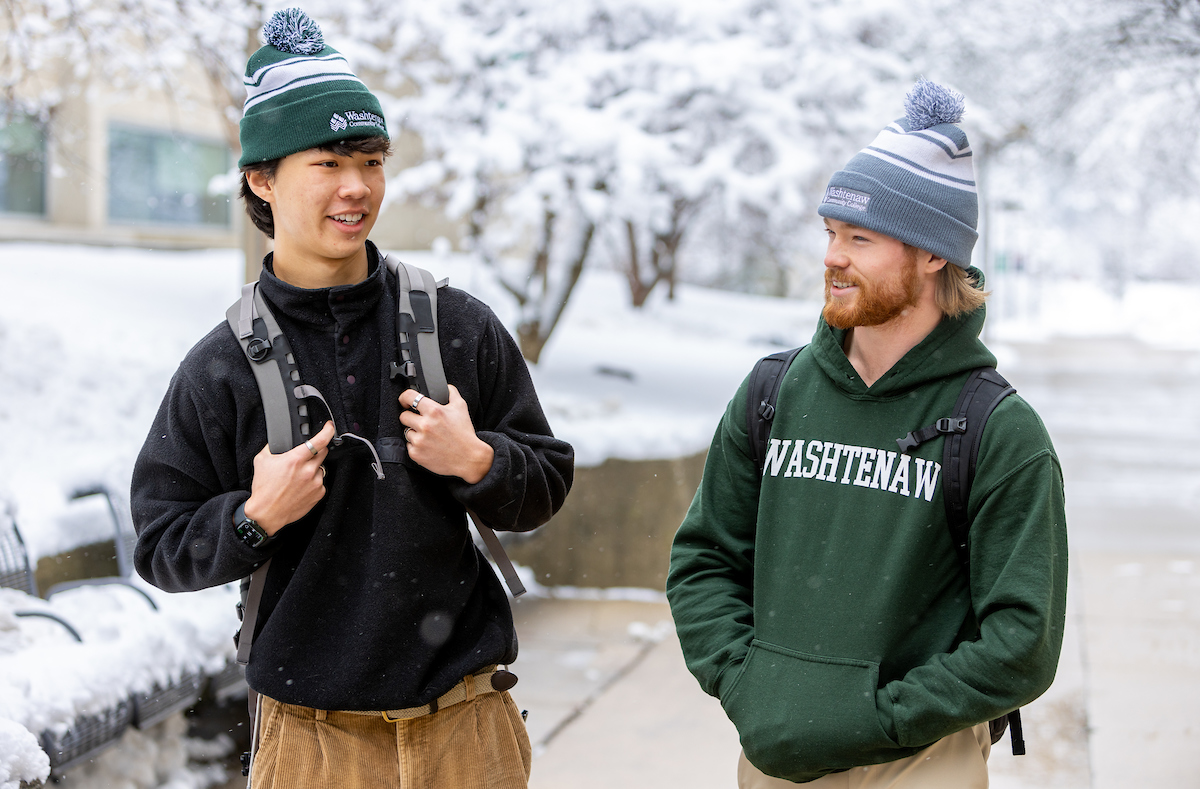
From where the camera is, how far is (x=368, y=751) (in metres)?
2.16

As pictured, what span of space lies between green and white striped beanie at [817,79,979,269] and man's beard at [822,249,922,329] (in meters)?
0.06

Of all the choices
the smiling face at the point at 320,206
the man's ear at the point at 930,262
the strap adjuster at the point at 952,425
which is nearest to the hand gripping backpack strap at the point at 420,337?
the smiling face at the point at 320,206

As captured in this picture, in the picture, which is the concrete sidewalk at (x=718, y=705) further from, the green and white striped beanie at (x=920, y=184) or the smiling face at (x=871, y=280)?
the green and white striped beanie at (x=920, y=184)

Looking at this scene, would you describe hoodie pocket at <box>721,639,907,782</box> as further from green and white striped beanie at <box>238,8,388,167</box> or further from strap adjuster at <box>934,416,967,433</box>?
green and white striped beanie at <box>238,8,388,167</box>

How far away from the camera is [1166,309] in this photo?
54.9 metres

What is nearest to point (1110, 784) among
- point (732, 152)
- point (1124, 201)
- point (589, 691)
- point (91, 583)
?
point (589, 691)

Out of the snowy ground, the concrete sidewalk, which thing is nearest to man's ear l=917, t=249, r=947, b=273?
the snowy ground

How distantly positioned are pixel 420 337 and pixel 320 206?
1.00ft

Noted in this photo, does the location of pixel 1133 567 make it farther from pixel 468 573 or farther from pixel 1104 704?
pixel 468 573

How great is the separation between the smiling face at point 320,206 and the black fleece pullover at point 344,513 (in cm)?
7

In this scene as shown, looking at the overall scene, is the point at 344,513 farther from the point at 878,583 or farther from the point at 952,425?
the point at 952,425

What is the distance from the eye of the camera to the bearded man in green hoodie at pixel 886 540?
1980 millimetres

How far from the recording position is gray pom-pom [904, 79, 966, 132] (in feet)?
7.25

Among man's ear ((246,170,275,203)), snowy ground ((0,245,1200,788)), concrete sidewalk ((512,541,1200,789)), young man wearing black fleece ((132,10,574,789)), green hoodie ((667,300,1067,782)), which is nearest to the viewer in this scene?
green hoodie ((667,300,1067,782))
